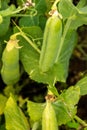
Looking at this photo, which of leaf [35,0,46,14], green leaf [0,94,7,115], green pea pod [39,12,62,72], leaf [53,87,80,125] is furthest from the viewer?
green leaf [0,94,7,115]

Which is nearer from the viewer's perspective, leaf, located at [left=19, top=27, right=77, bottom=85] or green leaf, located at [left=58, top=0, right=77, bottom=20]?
green leaf, located at [left=58, top=0, right=77, bottom=20]

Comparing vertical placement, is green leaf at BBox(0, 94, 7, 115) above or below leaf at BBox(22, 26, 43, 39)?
below

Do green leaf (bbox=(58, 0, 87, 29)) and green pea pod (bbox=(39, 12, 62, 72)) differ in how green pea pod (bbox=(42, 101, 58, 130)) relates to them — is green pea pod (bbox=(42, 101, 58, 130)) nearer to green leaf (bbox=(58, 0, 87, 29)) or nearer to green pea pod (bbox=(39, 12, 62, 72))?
green pea pod (bbox=(39, 12, 62, 72))

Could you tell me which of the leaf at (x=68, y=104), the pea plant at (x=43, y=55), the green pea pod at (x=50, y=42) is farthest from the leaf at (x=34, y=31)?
the leaf at (x=68, y=104)

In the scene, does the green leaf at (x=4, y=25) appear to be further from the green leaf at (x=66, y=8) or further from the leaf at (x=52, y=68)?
→ the green leaf at (x=66, y=8)

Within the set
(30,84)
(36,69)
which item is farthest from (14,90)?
(36,69)

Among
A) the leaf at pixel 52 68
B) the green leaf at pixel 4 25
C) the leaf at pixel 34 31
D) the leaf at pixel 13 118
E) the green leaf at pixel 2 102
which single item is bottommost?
the green leaf at pixel 2 102

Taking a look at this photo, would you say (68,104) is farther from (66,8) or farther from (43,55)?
(66,8)

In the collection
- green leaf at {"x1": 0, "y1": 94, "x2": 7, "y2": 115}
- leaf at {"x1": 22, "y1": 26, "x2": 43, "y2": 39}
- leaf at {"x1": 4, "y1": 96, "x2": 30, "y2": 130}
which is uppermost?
leaf at {"x1": 22, "y1": 26, "x2": 43, "y2": 39}

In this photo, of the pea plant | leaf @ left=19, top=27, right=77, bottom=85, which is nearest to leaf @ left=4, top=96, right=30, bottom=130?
the pea plant
